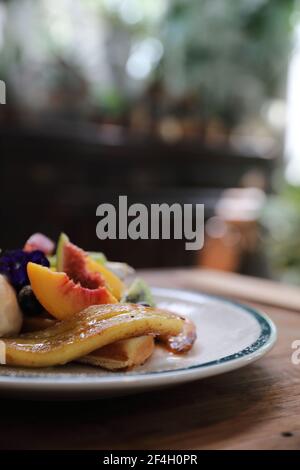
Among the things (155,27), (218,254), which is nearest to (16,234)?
(218,254)


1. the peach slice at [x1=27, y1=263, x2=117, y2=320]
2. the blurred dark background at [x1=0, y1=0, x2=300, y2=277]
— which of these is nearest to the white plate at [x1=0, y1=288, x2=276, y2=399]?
the peach slice at [x1=27, y1=263, x2=117, y2=320]

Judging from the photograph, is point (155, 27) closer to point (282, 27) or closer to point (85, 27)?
point (85, 27)

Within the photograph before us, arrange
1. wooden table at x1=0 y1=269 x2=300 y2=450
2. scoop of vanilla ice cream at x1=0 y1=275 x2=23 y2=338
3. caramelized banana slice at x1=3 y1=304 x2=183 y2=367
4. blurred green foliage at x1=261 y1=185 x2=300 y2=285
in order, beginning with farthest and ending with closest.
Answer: blurred green foliage at x1=261 y1=185 x2=300 y2=285, scoop of vanilla ice cream at x1=0 y1=275 x2=23 y2=338, caramelized banana slice at x1=3 y1=304 x2=183 y2=367, wooden table at x1=0 y1=269 x2=300 y2=450

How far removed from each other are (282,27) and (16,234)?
364 cm

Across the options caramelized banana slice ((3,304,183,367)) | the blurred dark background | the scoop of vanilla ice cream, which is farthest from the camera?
the blurred dark background

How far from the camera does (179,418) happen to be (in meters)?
0.64

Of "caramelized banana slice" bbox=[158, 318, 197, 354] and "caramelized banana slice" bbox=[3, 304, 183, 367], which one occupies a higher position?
"caramelized banana slice" bbox=[3, 304, 183, 367]

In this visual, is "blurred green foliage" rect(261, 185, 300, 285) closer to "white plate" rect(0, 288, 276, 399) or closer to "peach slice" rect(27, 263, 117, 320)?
"white plate" rect(0, 288, 276, 399)

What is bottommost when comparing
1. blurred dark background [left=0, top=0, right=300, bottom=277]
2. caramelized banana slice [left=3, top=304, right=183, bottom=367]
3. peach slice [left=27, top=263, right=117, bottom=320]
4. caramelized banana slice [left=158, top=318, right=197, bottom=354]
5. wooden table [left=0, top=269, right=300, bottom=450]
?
wooden table [left=0, top=269, right=300, bottom=450]

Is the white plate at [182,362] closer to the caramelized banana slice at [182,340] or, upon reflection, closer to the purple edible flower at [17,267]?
the caramelized banana slice at [182,340]

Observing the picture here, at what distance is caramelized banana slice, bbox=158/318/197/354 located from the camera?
82cm

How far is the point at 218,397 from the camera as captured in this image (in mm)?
716

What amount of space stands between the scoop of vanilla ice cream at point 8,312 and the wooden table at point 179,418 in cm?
14

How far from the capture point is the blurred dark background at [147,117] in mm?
4000
